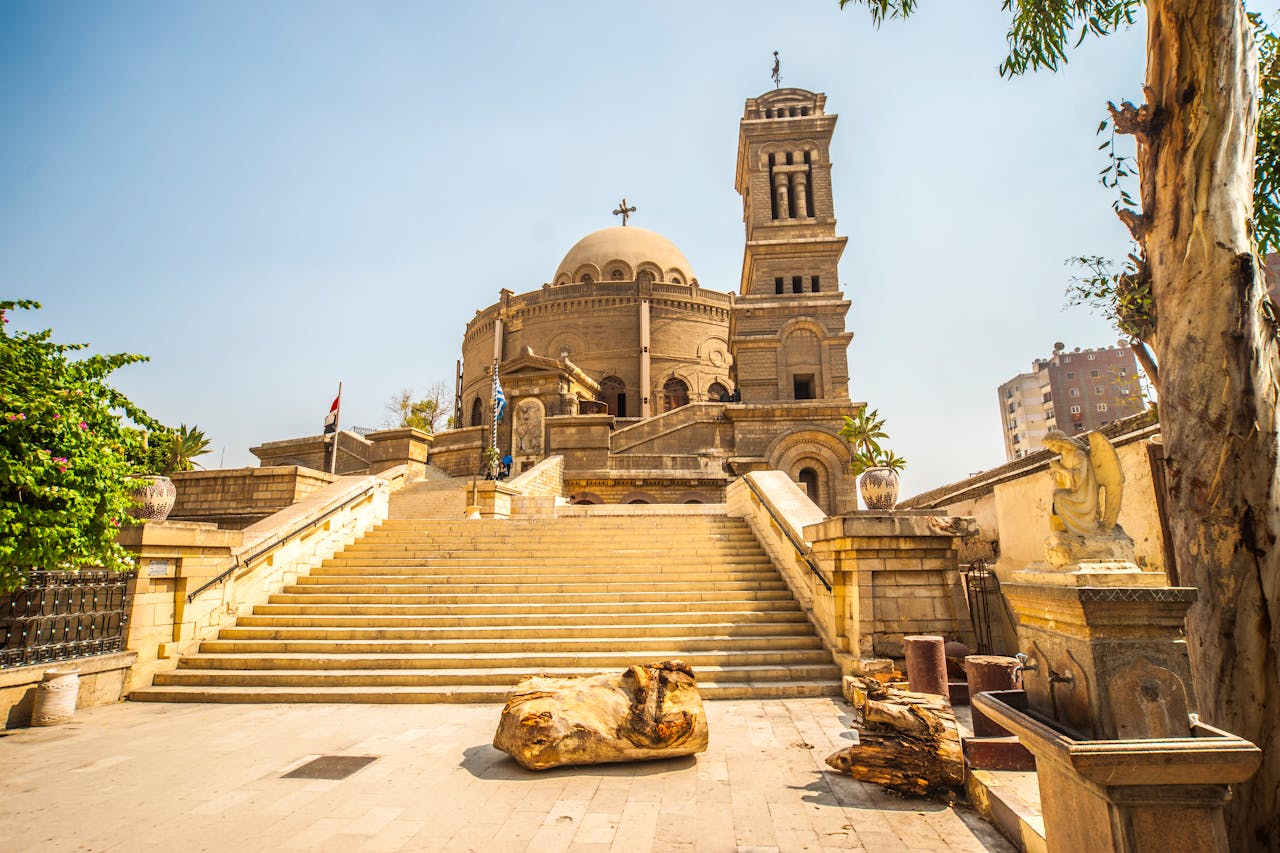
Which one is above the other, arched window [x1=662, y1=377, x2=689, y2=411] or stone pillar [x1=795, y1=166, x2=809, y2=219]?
stone pillar [x1=795, y1=166, x2=809, y2=219]

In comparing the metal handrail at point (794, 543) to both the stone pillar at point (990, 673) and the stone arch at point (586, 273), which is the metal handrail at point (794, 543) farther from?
the stone arch at point (586, 273)

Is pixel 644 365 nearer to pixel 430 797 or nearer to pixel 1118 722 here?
pixel 430 797

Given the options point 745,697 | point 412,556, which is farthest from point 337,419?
point 745,697

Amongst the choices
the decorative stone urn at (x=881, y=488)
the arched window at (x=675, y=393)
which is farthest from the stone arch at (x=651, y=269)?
the decorative stone urn at (x=881, y=488)

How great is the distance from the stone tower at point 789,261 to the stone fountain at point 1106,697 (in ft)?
75.3

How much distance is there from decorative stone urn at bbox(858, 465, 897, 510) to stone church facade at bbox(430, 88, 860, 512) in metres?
15.6

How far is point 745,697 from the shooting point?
709 cm

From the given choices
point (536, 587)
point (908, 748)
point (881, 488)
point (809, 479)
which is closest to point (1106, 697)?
point (908, 748)

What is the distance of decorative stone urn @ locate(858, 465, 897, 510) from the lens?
7867mm

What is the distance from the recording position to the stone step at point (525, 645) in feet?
26.4

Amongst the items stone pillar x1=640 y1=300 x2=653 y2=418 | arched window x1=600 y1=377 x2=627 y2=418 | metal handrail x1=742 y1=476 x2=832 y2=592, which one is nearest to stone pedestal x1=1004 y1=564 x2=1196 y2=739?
metal handrail x1=742 y1=476 x2=832 y2=592

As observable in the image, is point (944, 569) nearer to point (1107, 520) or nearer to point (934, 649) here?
point (934, 649)

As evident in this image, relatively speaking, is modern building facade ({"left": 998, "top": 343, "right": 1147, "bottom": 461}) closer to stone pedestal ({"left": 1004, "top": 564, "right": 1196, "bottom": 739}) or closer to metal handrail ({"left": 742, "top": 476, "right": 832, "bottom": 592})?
metal handrail ({"left": 742, "top": 476, "right": 832, "bottom": 592})

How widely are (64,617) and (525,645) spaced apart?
4.90 m
